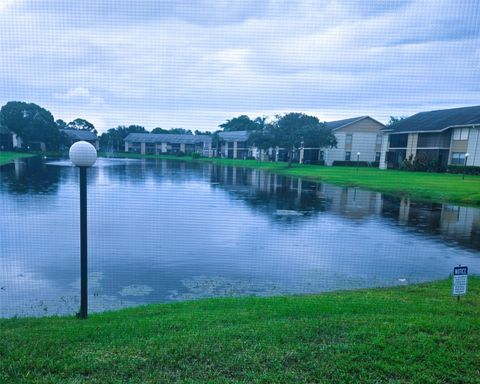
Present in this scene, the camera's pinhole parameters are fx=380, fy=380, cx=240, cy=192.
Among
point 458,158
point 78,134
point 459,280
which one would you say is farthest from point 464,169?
point 459,280

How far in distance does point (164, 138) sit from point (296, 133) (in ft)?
26.8

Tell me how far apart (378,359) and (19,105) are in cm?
856

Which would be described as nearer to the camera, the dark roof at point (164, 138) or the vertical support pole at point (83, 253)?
the vertical support pole at point (83, 253)

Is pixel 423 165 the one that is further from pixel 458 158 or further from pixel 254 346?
pixel 254 346

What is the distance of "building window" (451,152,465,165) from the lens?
747 inches

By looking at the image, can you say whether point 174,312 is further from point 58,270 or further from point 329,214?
point 329,214

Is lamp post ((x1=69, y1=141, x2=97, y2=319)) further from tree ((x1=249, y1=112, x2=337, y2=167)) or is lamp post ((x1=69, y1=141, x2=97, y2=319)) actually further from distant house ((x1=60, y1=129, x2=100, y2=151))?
tree ((x1=249, y1=112, x2=337, y2=167))

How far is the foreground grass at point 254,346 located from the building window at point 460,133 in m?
19.1

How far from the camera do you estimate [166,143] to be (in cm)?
2423

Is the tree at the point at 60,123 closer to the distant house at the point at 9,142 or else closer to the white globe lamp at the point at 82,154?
the distant house at the point at 9,142

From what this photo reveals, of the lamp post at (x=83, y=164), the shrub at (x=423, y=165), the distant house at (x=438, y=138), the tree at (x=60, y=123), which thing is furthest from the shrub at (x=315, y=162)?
the lamp post at (x=83, y=164)

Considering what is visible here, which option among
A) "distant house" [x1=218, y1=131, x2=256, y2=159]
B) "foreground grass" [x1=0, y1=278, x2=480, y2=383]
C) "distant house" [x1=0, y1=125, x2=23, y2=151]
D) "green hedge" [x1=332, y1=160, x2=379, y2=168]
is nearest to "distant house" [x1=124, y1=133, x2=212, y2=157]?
"distant house" [x1=218, y1=131, x2=256, y2=159]

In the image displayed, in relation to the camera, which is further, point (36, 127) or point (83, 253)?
point (36, 127)

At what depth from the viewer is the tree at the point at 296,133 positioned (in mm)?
21922
